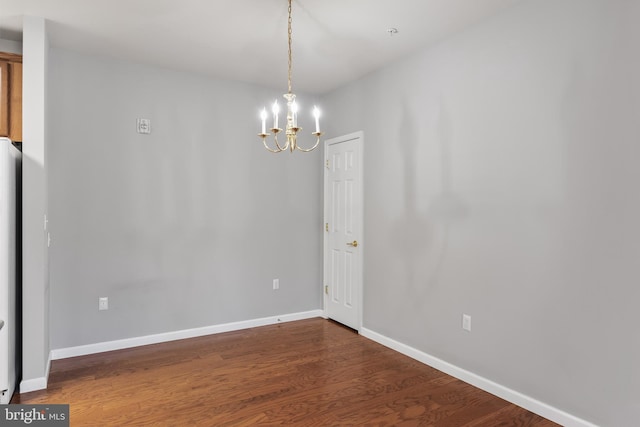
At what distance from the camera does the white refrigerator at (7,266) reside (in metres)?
2.55

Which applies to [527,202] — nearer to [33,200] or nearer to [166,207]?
[166,207]

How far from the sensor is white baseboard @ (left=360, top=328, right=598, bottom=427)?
2.43 meters

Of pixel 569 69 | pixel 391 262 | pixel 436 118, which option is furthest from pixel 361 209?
pixel 569 69

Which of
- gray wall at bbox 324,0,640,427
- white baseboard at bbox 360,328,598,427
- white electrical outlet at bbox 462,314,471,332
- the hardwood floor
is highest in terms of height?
gray wall at bbox 324,0,640,427

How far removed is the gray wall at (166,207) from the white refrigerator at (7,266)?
2.33 feet

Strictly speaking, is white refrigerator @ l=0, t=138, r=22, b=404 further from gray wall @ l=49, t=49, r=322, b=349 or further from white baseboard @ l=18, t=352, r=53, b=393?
gray wall @ l=49, t=49, r=322, b=349

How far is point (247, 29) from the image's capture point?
3100mm

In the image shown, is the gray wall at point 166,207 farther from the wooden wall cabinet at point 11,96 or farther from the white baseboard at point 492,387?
the white baseboard at point 492,387

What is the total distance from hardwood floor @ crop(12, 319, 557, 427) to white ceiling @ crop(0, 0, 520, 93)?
9.07ft

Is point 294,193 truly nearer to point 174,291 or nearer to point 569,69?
point 174,291

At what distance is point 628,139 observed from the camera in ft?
7.10

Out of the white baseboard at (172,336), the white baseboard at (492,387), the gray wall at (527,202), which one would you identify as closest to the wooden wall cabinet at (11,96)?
the white baseboard at (172,336)

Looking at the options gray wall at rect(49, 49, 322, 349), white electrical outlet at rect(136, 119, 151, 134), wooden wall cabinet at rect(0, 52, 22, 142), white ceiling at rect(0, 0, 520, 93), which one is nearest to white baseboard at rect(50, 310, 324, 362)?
gray wall at rect(49, 49, 322, 349)

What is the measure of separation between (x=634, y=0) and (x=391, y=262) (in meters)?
2.57
